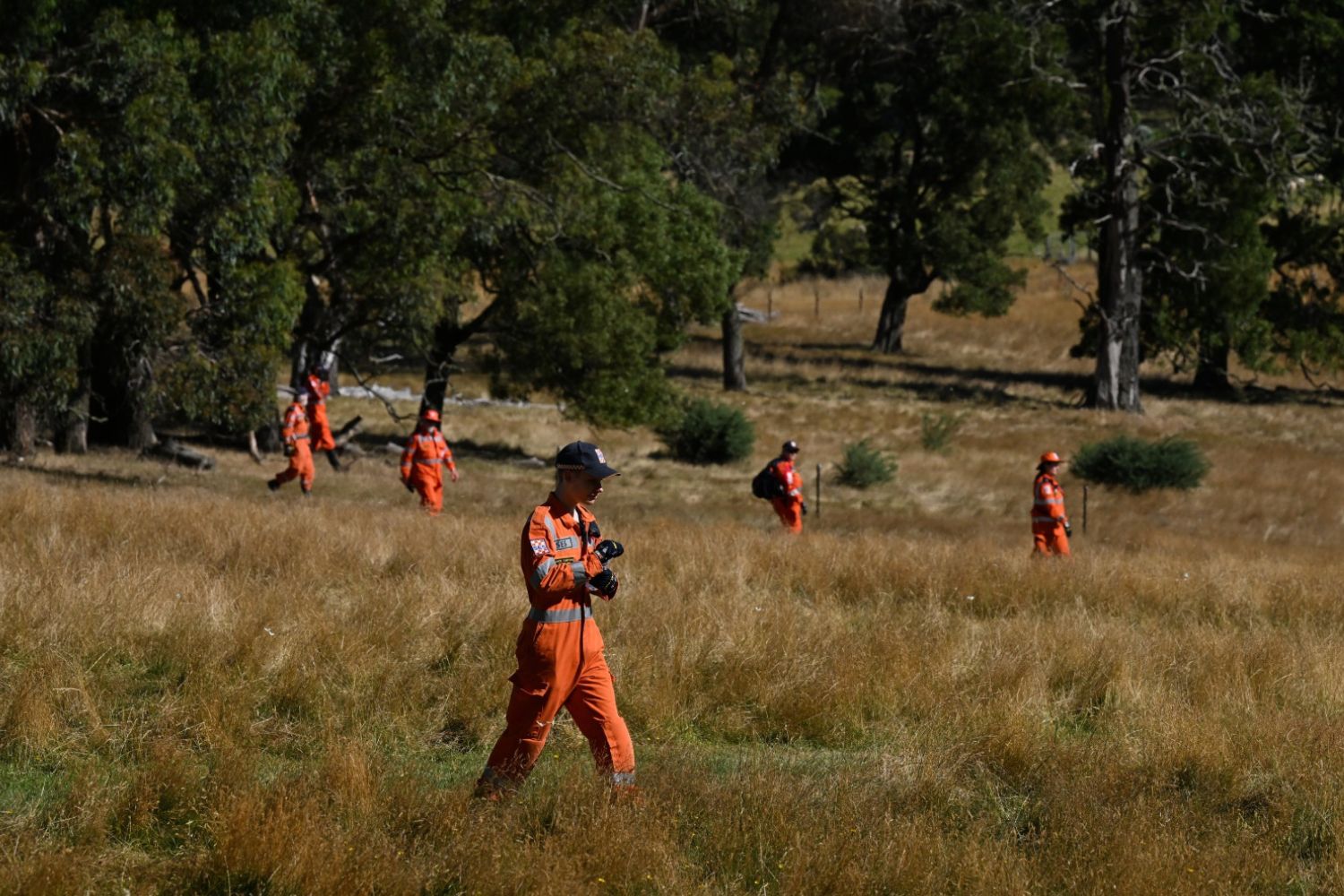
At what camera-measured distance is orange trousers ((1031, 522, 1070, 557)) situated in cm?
1683

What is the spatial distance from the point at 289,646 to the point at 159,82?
1356 centimetres

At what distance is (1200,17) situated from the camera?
38875 mm

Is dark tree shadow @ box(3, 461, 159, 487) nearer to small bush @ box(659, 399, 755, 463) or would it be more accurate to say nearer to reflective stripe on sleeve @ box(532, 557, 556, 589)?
reflective stripe on sleeve @ box(532, 557, 556, 589)

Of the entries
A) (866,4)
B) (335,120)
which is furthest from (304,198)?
(866,4)

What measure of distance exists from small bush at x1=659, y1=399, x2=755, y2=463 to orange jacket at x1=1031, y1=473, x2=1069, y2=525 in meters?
16.8

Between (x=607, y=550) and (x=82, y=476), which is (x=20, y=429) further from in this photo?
(x=607, y=550)

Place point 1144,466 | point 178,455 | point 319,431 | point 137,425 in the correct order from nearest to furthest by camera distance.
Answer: point 319,431 → point 178,455 → point 137,425 → point 1144,466

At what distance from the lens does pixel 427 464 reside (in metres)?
18.9

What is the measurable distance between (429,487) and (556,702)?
12.7 meters

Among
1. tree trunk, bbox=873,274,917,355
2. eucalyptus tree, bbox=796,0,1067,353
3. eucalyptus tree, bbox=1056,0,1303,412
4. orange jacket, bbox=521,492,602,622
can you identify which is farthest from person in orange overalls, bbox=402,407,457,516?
tree trunk, bbox=873,274,917,355

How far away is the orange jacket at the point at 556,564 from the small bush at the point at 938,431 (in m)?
29.0

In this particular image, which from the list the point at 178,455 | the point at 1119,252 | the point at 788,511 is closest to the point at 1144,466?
the point at 1119,252

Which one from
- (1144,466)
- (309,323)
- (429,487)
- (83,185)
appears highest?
(83,185)

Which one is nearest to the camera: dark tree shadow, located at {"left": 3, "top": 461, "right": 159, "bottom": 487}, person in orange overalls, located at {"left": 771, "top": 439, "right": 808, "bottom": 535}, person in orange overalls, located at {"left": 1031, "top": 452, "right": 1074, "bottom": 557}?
person in orange overalls, located at {"left": 1031, "top": 452, "right": 1074, "bottom": 557}
